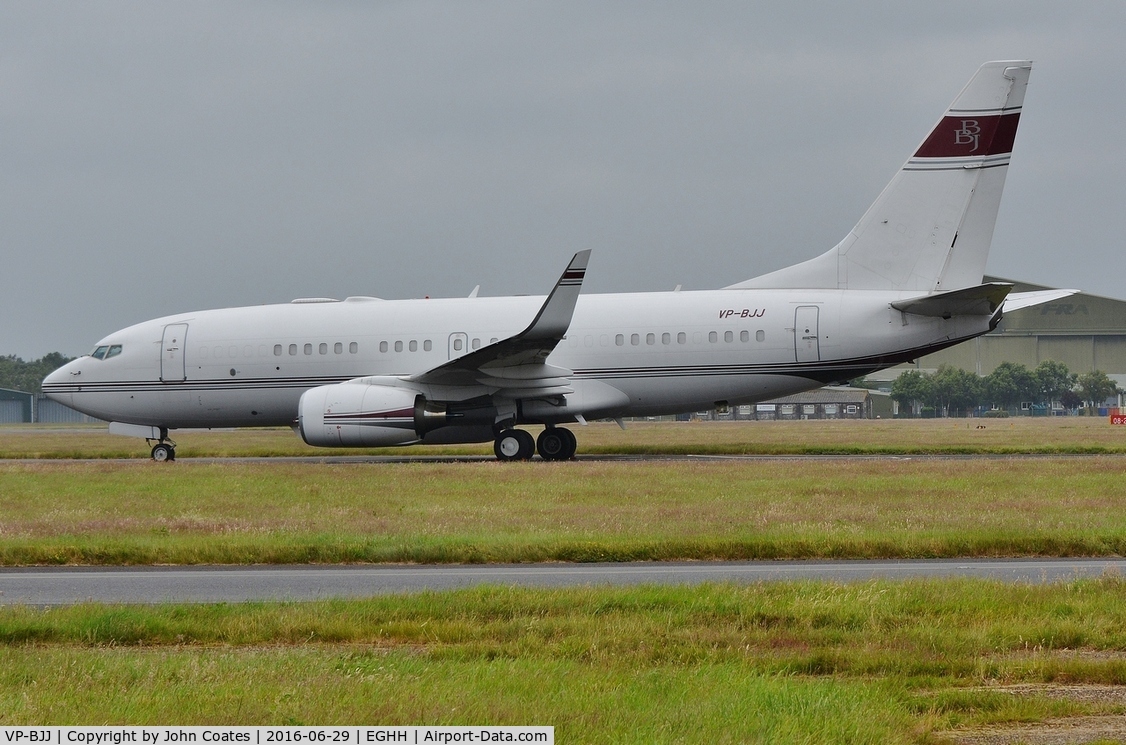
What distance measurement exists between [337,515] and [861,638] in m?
9.58

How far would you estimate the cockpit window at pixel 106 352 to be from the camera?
30.0 metres

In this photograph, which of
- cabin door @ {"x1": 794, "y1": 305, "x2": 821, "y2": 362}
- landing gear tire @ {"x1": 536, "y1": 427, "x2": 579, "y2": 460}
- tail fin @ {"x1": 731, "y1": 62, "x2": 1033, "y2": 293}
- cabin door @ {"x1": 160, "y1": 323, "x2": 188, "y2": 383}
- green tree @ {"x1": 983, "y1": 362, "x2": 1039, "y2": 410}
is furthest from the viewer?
green tree @ {"x1": 983, "y1": 362, "x2": 1039, "y2": 410}

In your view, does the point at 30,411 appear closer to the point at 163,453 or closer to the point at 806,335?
the point at 163,453

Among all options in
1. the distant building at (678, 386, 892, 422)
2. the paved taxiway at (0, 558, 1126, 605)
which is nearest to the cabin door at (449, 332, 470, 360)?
the paved taxiway at (0, 558, 1126, 605)

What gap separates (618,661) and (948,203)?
2068 cm


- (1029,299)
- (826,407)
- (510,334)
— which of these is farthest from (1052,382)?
(510,334)

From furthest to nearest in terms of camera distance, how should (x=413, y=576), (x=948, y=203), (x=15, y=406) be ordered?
(x=15, y=406)
(x=948, y=203)
(x=413, y=576)

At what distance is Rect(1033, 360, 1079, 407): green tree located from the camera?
103 meters

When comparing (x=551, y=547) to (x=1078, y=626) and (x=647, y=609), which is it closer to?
(x=647, y=609)

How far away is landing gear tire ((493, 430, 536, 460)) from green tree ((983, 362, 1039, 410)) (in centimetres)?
8475

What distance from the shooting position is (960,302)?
2427 centimetres

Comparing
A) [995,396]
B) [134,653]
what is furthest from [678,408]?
[995,396]

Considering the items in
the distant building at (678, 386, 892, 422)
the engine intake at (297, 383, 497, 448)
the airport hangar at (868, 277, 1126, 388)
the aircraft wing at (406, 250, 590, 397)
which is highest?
the airport hangar at (868, 277, 1126, 388)

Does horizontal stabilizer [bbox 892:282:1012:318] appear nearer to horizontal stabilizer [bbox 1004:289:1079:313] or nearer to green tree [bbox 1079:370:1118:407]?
horizontal stabilizer [bbox 1004:289:1079:313]
